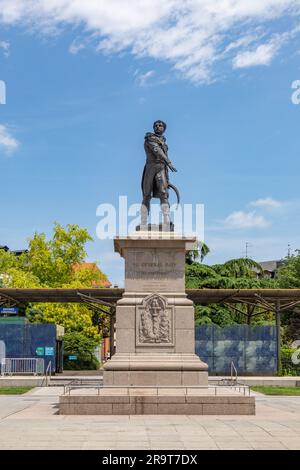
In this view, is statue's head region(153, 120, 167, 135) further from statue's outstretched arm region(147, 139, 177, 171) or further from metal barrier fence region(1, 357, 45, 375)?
metal barrier fence region(1, 357, 45, 375)

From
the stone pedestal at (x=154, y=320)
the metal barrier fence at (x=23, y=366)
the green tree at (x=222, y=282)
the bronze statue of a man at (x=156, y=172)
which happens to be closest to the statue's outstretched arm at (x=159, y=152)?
the bronze statue of a man at (x=156, y=172)

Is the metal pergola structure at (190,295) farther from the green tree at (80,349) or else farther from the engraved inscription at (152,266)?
the engraved inscription at (152,266)

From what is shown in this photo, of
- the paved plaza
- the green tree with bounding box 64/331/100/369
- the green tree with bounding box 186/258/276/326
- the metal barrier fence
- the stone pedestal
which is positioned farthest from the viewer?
the green tree with bounding box 186/258/276/326

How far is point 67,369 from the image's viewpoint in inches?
1709

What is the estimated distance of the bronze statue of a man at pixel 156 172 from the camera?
18.8m

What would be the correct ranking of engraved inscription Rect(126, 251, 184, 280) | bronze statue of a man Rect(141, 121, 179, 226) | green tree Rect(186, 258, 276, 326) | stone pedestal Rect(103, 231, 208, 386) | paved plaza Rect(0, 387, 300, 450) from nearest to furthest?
paved plaza Rect(0, 387, 300, 450)
stone pedestal Rect(103, 231, 208, 386)
engraved inscription Rect(126, 251, 184, 280)
bronze statue of a man Rect(141, 121, 179, 226)
green tree Rect(186, 258, 276, 326)

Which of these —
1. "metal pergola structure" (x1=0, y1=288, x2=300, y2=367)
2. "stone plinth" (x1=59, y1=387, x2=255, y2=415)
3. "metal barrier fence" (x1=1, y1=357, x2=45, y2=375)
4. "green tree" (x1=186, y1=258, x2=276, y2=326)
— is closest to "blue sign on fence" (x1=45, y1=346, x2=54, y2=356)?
"metal barrier fence" (x1=1, y1=357, x2=45, y2=375)

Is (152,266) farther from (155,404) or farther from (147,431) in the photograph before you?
(147,431)

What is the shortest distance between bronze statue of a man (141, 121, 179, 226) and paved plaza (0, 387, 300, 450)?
6357 mm

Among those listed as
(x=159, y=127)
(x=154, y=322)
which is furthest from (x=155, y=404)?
(x=159, y=127)

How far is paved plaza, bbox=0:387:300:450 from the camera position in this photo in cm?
1008

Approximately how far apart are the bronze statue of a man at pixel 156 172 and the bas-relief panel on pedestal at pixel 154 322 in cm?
286

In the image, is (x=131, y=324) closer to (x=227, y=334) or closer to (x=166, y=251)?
(x=166, y=251)

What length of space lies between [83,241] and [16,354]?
55.3 ft
